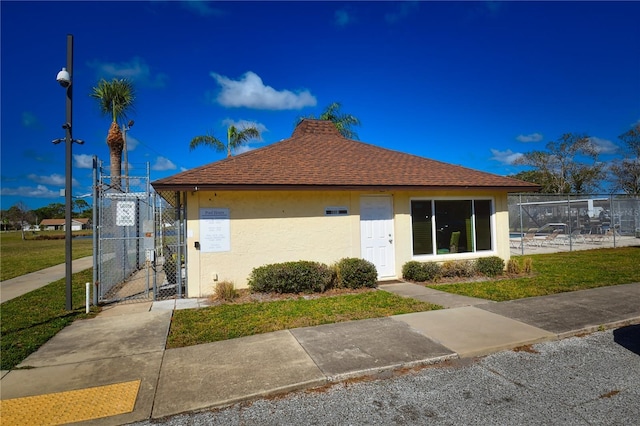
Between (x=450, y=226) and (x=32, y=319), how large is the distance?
10.6 metres

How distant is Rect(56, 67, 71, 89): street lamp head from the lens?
23.0 feet

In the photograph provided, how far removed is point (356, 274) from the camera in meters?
8.93

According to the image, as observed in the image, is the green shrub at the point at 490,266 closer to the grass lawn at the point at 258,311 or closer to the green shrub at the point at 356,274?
the grass lawn at the point at 258,311

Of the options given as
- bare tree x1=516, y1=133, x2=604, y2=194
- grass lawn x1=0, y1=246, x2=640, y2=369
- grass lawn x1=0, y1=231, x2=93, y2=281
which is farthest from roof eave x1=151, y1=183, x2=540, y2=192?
bare tree x1=516, y1=133, x2=604, y2=194

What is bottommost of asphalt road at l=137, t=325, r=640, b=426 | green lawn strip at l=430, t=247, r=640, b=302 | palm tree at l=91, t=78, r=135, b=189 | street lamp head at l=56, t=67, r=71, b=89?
asphalt road at l=137, t=325, r=640, b=426

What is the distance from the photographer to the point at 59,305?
26.2ft

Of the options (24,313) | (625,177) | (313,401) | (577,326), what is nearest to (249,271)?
(24,313)

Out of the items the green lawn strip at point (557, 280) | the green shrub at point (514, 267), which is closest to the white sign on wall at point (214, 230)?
the green lawn strip at point (557, 280)

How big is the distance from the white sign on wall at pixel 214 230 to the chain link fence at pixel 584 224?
52.1 ft

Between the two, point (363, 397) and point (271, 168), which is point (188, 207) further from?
point (363, 397)

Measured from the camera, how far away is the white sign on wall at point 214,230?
28.3 ft

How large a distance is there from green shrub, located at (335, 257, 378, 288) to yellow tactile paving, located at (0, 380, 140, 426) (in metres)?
5.68

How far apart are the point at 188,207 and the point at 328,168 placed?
157 inches

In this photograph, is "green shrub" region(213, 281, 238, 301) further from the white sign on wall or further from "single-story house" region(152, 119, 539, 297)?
the white sign on wall
